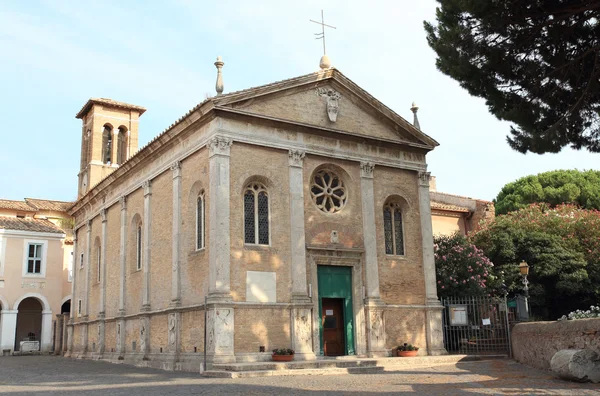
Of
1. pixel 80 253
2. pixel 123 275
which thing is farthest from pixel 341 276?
Result: pixel 80 253

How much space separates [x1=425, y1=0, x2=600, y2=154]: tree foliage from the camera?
11078mm

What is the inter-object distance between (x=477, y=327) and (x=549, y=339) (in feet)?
19.9

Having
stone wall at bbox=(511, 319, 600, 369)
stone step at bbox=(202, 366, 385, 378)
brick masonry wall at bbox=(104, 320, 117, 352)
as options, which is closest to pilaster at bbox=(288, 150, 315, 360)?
stone step at bbox=(202, 366, 385, 378)

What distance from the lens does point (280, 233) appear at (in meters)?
18.5

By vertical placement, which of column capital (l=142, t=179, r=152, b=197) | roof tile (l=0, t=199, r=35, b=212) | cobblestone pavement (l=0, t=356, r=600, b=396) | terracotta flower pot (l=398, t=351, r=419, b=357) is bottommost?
cobblestone pavement (l=0, t=356, r=600, b=396)

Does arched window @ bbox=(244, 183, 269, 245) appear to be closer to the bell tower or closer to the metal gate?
the metal gate

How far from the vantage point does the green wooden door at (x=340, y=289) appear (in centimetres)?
1923

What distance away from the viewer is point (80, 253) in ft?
101

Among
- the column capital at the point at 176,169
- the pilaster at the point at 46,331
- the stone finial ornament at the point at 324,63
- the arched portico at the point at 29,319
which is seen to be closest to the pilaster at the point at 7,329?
the pilaster at the point at 46,331

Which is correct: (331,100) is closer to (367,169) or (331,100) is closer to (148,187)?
(367,169)

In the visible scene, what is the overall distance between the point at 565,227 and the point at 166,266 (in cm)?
1852

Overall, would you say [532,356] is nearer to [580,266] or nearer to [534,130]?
[534,130]

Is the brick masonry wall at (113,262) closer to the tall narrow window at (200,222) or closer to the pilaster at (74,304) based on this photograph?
the pilaster at (74,304)

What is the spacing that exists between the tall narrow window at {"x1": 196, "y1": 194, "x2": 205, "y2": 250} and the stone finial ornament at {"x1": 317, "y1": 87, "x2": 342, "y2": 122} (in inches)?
200
